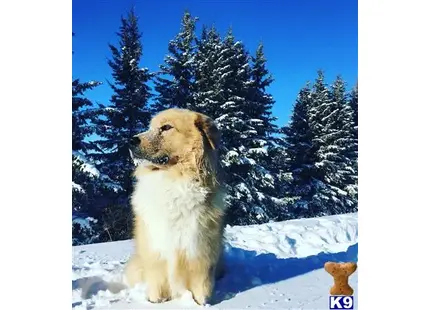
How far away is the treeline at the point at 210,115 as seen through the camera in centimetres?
425

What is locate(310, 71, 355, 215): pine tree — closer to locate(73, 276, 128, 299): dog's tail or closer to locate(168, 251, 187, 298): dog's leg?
locate(168, 251, 187, 298): dog's leg

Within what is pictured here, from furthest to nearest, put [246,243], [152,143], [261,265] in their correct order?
1. [246,243]
2. [261,265]
3. [152,143]

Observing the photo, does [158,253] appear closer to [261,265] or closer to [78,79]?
[261,265]

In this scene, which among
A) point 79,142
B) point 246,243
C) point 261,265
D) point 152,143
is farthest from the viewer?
point 246,243

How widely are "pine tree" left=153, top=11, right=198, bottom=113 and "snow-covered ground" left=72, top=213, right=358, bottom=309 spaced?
1.30 metres

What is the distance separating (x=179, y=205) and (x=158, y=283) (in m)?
0.64

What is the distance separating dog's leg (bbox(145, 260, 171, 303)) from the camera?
3.97 metres

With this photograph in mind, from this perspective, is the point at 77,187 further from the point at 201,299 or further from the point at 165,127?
the point at 201,299

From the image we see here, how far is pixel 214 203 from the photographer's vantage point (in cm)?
409

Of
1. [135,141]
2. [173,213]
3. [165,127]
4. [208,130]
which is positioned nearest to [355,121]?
[208,130]

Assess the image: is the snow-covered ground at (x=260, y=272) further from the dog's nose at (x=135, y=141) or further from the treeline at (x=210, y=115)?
the dog's nose at (x=135, y=141)

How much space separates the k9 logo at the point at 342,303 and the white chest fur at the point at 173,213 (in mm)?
1151
